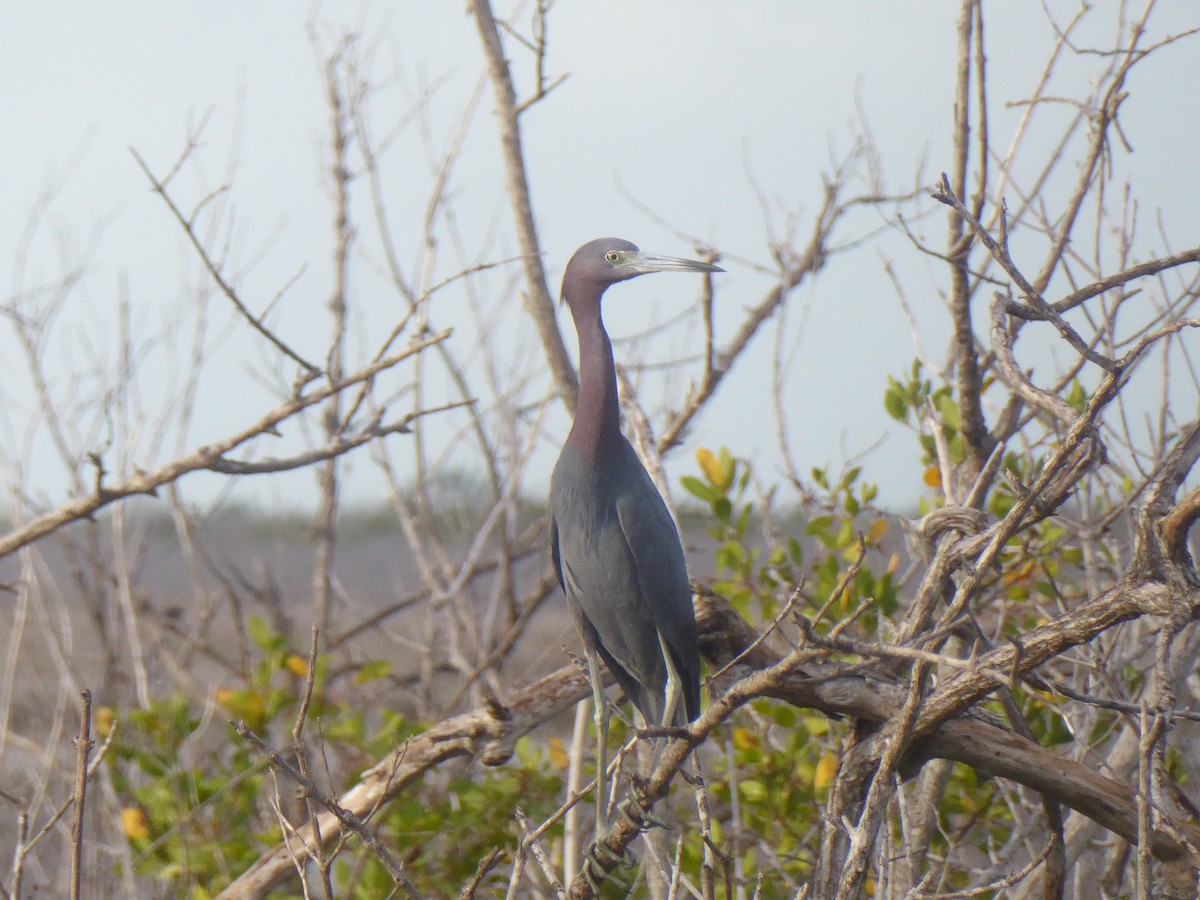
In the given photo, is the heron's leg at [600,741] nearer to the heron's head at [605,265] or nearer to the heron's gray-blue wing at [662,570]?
the heron's gray-blue wing at [662,570]

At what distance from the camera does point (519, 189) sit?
3064mm

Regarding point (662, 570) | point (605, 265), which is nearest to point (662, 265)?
point (605, 265)

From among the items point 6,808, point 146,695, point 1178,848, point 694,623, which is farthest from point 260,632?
point 6,808

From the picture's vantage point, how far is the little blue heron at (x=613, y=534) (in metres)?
2.59

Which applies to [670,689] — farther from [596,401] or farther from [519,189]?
[519,189]

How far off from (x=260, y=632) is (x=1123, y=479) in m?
2.60

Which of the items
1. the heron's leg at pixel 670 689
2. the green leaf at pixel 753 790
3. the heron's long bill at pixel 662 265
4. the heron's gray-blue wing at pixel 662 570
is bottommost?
the green leaf at pixel 753 790

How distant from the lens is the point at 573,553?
2.69 meters

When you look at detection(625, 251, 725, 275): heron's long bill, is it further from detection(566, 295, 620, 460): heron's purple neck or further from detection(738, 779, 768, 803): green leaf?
detection(738, 779, 768, 803): green leaf

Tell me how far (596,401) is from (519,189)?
76 cm

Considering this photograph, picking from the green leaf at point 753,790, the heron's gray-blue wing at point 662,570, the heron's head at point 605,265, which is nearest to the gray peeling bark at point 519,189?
the heron's head at point 605,265

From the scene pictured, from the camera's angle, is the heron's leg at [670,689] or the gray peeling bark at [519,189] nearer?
the heron's leg at [670,689]

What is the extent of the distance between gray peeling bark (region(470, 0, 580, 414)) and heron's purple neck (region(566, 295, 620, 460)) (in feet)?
1.02

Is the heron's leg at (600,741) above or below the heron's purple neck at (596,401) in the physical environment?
below
